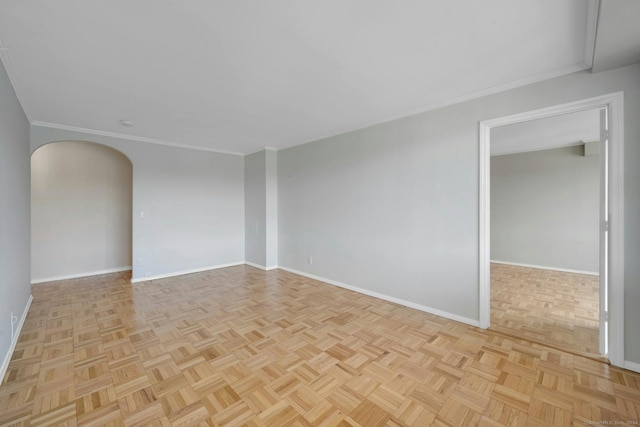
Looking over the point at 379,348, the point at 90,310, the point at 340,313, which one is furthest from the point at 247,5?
the point at 90,310

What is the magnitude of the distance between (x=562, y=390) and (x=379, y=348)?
1252mm

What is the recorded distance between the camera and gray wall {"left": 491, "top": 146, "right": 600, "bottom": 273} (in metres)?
4.96

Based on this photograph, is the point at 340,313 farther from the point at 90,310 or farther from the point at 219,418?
the point at 90,310

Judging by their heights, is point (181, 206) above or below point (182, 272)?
above

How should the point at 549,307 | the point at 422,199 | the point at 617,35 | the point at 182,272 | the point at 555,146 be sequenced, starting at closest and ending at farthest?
the point at 617,35, the point at 422,199, the point at 549,307, the point at 182,272, the point at 555,146

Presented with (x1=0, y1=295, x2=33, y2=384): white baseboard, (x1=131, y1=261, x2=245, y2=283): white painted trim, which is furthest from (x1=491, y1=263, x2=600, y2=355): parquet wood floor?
(x1=131, y1=261, x2=245, y2=283): white painted trim

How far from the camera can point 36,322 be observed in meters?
2.89

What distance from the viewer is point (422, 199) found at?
3186 mm

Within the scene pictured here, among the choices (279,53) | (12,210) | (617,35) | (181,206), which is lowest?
(12,210)

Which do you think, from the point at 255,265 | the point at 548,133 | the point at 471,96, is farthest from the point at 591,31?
the point at 255,265

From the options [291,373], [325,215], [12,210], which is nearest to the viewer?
[291,373]

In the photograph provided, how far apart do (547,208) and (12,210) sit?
7.99 m

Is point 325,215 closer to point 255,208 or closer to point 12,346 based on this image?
point 255,208

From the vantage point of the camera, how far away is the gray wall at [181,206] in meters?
4.48
